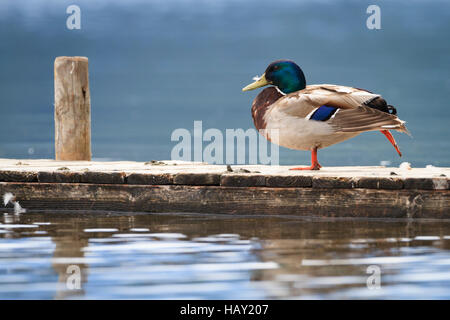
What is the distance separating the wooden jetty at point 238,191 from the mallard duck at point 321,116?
43cm

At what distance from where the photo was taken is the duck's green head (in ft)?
29.7

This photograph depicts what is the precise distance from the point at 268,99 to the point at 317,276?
452 centimetres

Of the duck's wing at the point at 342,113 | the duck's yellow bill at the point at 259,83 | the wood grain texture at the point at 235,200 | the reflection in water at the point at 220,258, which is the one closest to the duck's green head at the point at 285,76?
the duck's yellow bill at the point at 259,83

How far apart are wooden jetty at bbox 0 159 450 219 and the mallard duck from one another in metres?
0.43

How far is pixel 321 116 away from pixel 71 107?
494cm

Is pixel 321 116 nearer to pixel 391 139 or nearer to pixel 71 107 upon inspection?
pixel 391 139

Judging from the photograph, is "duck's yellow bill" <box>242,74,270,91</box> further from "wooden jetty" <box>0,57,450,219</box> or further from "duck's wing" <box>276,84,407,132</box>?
"wooden jetty" <box>0,57,450,219</box>

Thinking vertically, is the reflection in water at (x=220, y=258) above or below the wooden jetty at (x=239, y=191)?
below

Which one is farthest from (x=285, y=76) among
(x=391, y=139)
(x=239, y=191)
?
(x=239, y=191)

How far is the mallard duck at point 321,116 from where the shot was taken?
27.4 feet

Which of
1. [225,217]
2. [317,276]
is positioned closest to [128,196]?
[225,217]

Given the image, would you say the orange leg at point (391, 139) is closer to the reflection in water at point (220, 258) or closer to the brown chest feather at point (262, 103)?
the brown chest feather at point (262, 103)

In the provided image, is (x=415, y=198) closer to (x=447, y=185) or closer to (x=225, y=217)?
(x=447, y=185)
